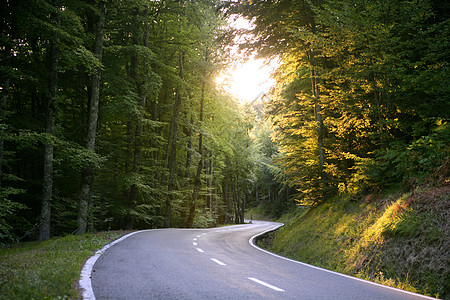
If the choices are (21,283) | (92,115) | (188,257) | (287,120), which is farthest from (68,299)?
(287,120)

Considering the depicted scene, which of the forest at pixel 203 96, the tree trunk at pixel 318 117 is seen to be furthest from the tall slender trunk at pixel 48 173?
the tree trunk at pixel 318 117

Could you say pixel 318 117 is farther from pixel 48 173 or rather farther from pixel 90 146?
pixel 48 173

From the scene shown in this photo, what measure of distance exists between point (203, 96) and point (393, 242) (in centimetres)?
2381

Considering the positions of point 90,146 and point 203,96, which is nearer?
point 90,146

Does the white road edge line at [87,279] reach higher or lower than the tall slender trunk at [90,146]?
lower

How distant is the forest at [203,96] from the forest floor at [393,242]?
873mm

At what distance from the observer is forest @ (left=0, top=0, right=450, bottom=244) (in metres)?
10.2

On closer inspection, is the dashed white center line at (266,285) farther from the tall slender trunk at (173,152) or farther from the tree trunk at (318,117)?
the tall slender trunk at (173,152)

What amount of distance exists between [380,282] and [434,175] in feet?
11.7

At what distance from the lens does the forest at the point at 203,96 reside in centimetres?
1020

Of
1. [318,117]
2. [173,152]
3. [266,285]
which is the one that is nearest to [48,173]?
[266,285]

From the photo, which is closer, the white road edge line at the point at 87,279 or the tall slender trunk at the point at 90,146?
the white road edge line at the point at 87,279

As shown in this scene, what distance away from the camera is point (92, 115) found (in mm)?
15273

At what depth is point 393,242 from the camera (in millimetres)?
7680
